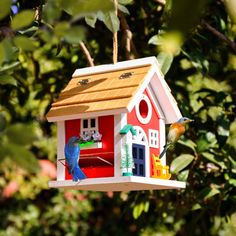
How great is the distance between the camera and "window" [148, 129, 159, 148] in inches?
90.9

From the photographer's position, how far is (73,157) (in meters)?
2.16

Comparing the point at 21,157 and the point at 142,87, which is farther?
the point at 142,87

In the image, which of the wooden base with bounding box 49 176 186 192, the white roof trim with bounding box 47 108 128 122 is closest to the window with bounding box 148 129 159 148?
the wooden base with bounding box 49 176 186 192

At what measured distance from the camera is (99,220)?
679cm

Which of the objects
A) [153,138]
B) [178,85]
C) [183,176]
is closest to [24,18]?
[153,138]

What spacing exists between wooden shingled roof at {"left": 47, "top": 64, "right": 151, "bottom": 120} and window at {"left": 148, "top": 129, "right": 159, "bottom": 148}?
214 millimetres

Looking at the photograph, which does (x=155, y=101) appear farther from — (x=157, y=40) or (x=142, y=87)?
(x=157, y=40)

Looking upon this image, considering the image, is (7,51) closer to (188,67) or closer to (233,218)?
(233,218)

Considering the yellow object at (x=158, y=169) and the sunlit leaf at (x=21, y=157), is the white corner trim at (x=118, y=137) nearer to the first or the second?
the yellow object at (x=158, y=169)

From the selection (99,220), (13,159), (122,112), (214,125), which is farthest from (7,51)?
(99,220)

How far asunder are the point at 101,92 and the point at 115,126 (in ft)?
0.38

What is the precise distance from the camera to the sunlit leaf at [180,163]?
290cm

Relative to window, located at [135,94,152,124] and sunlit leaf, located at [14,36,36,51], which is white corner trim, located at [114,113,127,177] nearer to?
window, located at [135,94,152,124]

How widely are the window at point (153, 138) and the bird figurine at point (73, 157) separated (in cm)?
26
